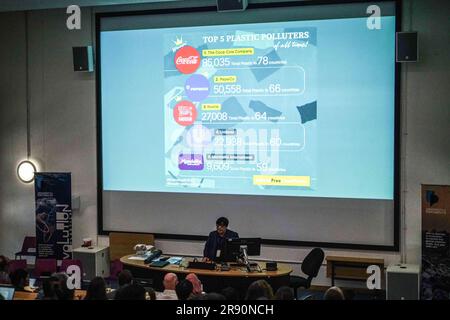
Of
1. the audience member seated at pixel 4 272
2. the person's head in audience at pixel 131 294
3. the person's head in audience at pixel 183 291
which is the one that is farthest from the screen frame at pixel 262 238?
the person's head in audience at pixel 131 294

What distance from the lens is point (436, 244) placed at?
281 inches

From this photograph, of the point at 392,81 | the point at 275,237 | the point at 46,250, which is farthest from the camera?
the point at 46,250

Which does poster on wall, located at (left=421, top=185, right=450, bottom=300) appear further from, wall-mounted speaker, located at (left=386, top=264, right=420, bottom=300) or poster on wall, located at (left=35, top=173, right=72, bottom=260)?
poster on wall, located at (left=35, top=173, right=72, bottom=260)

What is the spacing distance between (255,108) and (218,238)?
1.98 meters

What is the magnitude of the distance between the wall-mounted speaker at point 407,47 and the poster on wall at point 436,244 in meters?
1.71

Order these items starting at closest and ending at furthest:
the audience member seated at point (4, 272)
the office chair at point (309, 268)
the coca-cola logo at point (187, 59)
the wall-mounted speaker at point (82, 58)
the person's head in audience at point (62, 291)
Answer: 1. the person's head in audience at point (62, 291)
2. the audience member seated at point (4, 272)
3. the office chair at point (309, 268)
4. the coca-cola logo at point (187, 59)
5. the wall-mounted speaker at point (82, 58)

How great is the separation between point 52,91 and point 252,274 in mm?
4742

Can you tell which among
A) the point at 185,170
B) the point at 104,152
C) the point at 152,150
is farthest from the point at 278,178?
the point at 104,152

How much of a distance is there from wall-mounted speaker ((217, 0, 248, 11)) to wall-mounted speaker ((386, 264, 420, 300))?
4119 millimetres

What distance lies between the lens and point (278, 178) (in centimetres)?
793

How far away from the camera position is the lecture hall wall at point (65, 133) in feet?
24.9

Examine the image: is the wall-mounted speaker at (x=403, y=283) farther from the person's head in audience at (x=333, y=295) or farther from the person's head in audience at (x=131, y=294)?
the person's head in audience at (x=131, y=294)

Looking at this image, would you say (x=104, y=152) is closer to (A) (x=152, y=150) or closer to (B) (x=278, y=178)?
(A) (x=152, y=150)
